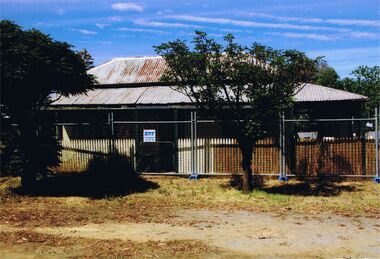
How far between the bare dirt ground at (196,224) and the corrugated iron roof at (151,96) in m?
4.56

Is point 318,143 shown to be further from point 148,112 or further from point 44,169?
point 44,169

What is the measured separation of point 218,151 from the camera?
14.1m

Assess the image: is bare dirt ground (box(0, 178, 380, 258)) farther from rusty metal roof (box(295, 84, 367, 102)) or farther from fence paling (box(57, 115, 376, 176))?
rusty metal roof (box(295, 84, 367, 102))

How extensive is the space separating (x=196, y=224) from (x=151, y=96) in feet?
31.0

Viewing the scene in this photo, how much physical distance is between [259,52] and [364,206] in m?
5.17

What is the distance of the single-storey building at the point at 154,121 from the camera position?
14188 mm

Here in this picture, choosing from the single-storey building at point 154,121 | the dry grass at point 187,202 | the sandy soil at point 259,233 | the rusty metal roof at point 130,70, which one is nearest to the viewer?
the sandy soil at point 259,233

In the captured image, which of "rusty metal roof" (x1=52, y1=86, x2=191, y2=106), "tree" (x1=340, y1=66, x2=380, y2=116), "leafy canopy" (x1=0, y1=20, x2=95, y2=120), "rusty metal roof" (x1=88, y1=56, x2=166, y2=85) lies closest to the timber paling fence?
"rusty metal roof" (x1=52, y1=86, x2=191, y2=106)

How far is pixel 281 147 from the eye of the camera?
43.5 feet

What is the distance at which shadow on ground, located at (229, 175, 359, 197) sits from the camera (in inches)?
479

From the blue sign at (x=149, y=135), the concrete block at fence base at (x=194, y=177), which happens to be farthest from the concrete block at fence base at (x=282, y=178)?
the blue sign at (x=149, y=135)

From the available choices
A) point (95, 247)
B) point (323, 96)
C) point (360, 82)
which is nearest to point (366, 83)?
point (360, 82)

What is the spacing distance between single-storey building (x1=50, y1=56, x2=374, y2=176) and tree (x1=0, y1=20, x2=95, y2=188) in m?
1.91

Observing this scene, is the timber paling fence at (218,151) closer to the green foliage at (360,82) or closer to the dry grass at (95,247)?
the dry grass at (95,247)
